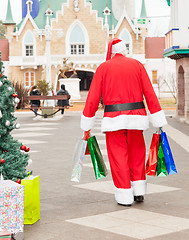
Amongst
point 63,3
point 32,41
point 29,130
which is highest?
point 63,3

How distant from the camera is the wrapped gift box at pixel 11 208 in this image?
5035 millimetres

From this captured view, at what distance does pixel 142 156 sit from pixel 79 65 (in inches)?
1998

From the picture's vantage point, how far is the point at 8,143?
19.0 ft

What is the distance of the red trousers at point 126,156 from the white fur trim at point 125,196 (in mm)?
49

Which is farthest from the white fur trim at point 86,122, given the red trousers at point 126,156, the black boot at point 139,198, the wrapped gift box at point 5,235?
the wrapped gift box at point 5,235

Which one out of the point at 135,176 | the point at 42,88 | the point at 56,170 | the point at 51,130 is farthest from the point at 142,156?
the point at 42,88

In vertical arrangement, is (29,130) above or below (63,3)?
below

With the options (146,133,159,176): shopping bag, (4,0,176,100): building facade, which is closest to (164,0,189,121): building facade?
(146,133,159,176): shopping bag

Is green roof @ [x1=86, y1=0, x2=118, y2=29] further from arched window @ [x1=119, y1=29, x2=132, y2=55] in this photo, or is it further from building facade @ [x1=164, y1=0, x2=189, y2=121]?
building facade @ [x1=164, y1=0, x2=189, y2=121]

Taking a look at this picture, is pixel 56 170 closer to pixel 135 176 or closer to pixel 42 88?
pixel 135 176

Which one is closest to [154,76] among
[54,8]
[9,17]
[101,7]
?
[101,7]

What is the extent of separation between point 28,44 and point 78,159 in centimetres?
5409

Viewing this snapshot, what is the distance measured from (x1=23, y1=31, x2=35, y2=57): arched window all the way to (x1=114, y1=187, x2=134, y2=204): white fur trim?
54072mm

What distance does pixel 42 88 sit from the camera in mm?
33781
